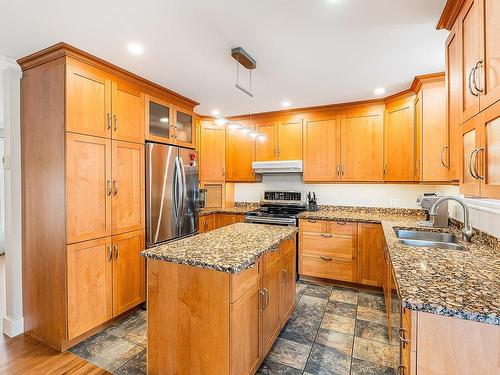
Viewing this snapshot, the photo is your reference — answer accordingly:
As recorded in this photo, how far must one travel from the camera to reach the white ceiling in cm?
161

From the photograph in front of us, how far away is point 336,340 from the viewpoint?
2.20 m

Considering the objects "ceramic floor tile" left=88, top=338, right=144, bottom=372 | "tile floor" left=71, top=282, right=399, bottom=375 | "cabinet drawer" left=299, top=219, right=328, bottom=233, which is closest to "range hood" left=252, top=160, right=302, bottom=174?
"cabinet drawer" left=299, top=219, right=328, bottom=233

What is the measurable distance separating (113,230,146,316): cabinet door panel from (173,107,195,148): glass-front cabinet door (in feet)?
4.06

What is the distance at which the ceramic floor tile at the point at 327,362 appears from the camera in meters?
1.84

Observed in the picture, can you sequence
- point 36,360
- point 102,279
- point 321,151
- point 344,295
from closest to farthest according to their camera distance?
1. point 36,360
2. point 102,279
3. point 344,295
4. point 321,151

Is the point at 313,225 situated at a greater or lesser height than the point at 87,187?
lesser

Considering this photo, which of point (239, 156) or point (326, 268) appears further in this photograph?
point (239, 156)

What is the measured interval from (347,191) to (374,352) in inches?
89.8

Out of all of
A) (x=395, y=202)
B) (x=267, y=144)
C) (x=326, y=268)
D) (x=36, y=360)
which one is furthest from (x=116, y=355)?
(x=395, y=202)

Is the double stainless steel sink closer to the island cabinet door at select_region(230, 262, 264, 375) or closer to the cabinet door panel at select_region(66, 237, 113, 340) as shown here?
the island cabinet door at select_region(230, 262, 264, 375)

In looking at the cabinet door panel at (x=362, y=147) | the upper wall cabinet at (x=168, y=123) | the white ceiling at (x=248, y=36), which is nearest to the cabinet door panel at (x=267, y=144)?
the cabinet door panel at (x=362, y=147)

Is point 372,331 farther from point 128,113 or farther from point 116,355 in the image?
point 128,113

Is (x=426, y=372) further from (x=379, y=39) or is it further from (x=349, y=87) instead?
(x=349, y=87)

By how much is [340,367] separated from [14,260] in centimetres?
283
